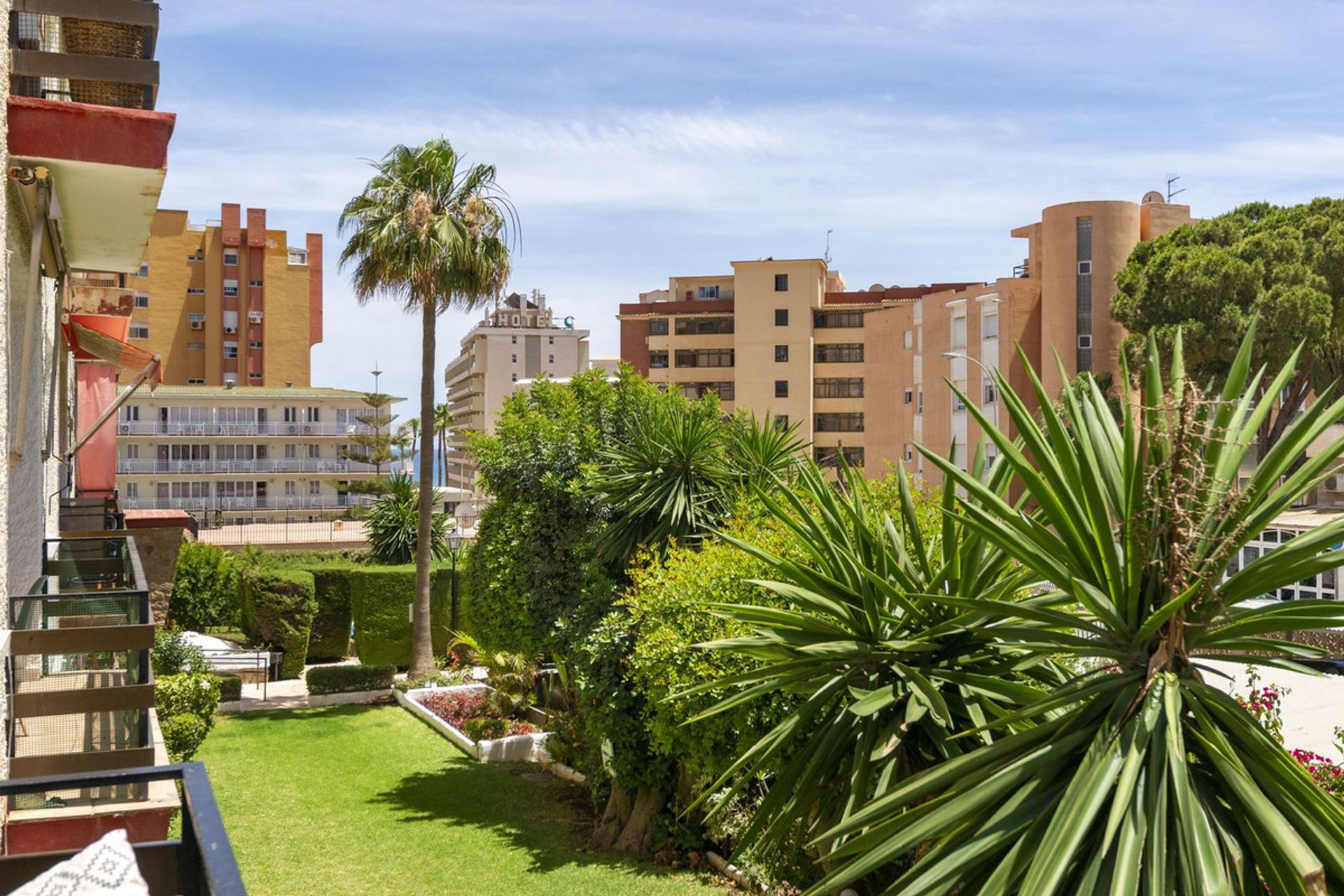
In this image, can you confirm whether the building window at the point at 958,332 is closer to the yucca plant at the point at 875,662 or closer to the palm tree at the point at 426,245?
the palm tree at the point at 426,245

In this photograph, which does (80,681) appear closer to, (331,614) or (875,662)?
(875,662)

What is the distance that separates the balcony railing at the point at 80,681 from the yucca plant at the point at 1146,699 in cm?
502

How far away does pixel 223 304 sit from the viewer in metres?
77.8

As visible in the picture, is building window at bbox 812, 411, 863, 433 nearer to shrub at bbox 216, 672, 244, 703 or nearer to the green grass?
shrub at bbox 216, 672, 244, 703

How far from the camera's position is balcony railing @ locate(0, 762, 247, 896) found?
8.73ft

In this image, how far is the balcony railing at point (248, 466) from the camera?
224ft

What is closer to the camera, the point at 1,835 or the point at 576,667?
the point at 1,835

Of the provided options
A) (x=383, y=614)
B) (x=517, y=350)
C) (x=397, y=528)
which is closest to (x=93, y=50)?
(x=383, y=614)

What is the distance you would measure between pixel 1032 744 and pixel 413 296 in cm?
2516

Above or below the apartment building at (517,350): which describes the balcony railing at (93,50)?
below

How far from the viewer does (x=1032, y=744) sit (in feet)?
17.3

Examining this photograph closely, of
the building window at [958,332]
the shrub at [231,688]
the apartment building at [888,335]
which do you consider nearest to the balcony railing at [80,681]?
the apartment building at [888,335]

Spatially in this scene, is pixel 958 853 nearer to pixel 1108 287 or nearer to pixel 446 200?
pixel 446 200

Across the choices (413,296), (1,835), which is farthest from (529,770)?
(1,835)
